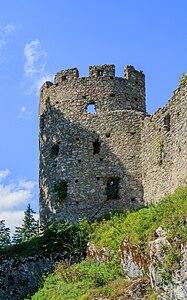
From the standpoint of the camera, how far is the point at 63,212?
23609 mm

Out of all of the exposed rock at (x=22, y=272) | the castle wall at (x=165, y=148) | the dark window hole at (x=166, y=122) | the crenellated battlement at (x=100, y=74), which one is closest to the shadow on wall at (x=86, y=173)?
the castle wall at (x=165, y=148)

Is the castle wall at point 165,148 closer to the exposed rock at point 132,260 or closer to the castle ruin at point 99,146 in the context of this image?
the castle ruin at point 99,146

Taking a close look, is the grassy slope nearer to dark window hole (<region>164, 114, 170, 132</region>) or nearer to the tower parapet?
dark window hole (<region>164, 114, 170, 132</region>)

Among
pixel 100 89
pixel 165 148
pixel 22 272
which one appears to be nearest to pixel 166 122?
pixel 165 148

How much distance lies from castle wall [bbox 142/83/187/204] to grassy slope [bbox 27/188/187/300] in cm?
231

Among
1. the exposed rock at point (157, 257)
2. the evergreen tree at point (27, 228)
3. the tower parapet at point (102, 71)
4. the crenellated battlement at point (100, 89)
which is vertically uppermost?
the tower parapet at point (102, 71)

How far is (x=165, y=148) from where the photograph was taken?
21219 mm

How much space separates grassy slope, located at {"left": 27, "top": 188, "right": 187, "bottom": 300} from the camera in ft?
46.9

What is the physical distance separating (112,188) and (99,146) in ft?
5.94

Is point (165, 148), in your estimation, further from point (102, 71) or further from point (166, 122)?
point (102, 71)

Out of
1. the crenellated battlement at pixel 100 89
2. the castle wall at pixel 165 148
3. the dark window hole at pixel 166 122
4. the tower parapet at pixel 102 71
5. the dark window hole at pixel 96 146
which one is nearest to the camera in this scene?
the castle wall at pixel 165 148

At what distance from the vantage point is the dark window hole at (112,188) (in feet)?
76.7

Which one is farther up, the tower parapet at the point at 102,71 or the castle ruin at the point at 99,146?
the tower parapet at the point at 102,71

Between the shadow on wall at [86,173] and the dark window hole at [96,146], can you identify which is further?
the dark window hole at [96,146]
